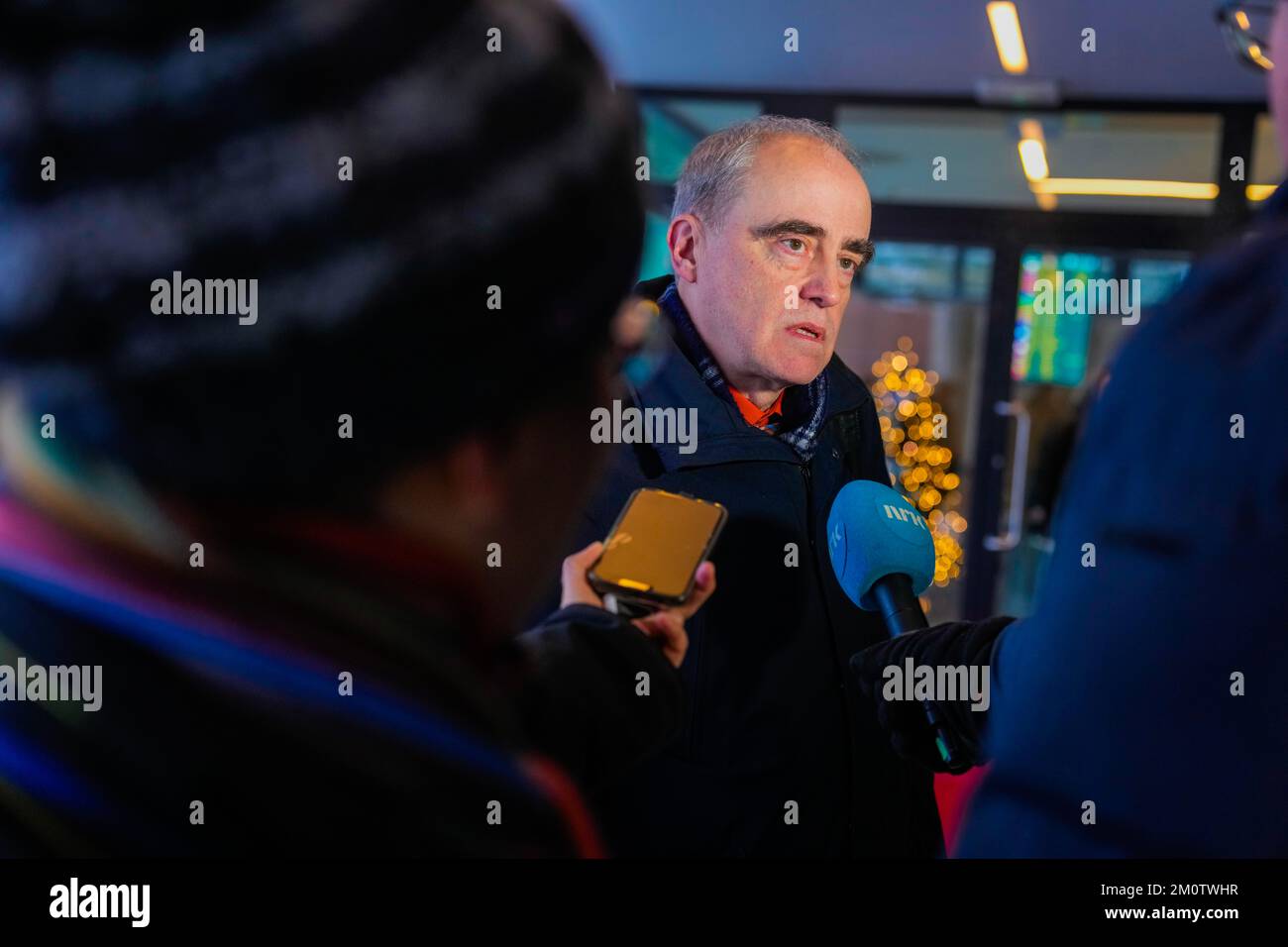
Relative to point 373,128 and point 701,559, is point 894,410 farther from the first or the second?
point 373,128

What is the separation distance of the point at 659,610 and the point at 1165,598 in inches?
15.2

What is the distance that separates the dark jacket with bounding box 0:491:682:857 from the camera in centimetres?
45

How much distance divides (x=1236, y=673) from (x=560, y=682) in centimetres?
43

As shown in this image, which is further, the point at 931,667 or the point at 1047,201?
the point at 1047,201

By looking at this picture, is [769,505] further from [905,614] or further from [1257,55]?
[1257,55]

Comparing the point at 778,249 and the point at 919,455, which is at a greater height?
the point at 778,249

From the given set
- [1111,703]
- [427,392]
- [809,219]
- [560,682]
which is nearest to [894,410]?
[809,219]

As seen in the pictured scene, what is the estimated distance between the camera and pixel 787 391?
1.23 meters

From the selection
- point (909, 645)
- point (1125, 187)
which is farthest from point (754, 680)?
point (1125, 187)

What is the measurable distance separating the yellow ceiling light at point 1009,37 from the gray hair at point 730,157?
201 centimetres

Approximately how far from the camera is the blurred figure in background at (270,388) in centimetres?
44

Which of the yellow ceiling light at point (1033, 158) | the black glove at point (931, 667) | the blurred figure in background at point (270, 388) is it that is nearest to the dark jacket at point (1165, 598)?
the blurred figure in background at point (270, 388)

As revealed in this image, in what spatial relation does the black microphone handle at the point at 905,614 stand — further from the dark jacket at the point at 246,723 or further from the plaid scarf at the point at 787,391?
the dark jacket at the point at 246,723
